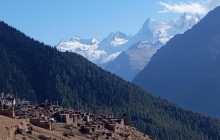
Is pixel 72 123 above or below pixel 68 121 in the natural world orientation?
below

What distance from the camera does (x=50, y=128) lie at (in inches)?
3551

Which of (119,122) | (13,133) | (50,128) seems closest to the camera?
(13,133)

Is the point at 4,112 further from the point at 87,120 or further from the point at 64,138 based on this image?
the point at 87,120

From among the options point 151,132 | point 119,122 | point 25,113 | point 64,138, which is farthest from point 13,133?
point 151,132

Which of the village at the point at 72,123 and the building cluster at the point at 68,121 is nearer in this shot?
the village at the point at 72,123

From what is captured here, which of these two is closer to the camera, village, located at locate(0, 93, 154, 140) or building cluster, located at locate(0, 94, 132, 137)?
village, located at locate(0, 93, 154, 140)

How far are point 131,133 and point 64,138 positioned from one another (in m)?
38.3

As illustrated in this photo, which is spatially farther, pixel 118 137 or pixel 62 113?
pixel 62 113

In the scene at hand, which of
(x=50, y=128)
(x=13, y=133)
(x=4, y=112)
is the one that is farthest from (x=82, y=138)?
(x=13, y=133)

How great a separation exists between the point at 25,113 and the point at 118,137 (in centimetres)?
1770

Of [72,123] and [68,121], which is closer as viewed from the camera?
[72,123]

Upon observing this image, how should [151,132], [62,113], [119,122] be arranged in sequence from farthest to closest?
[151,132], [119,122], [62,113]

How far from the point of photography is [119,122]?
12825 cm

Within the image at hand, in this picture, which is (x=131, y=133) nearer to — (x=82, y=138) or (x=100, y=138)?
(x=100, y=138)
